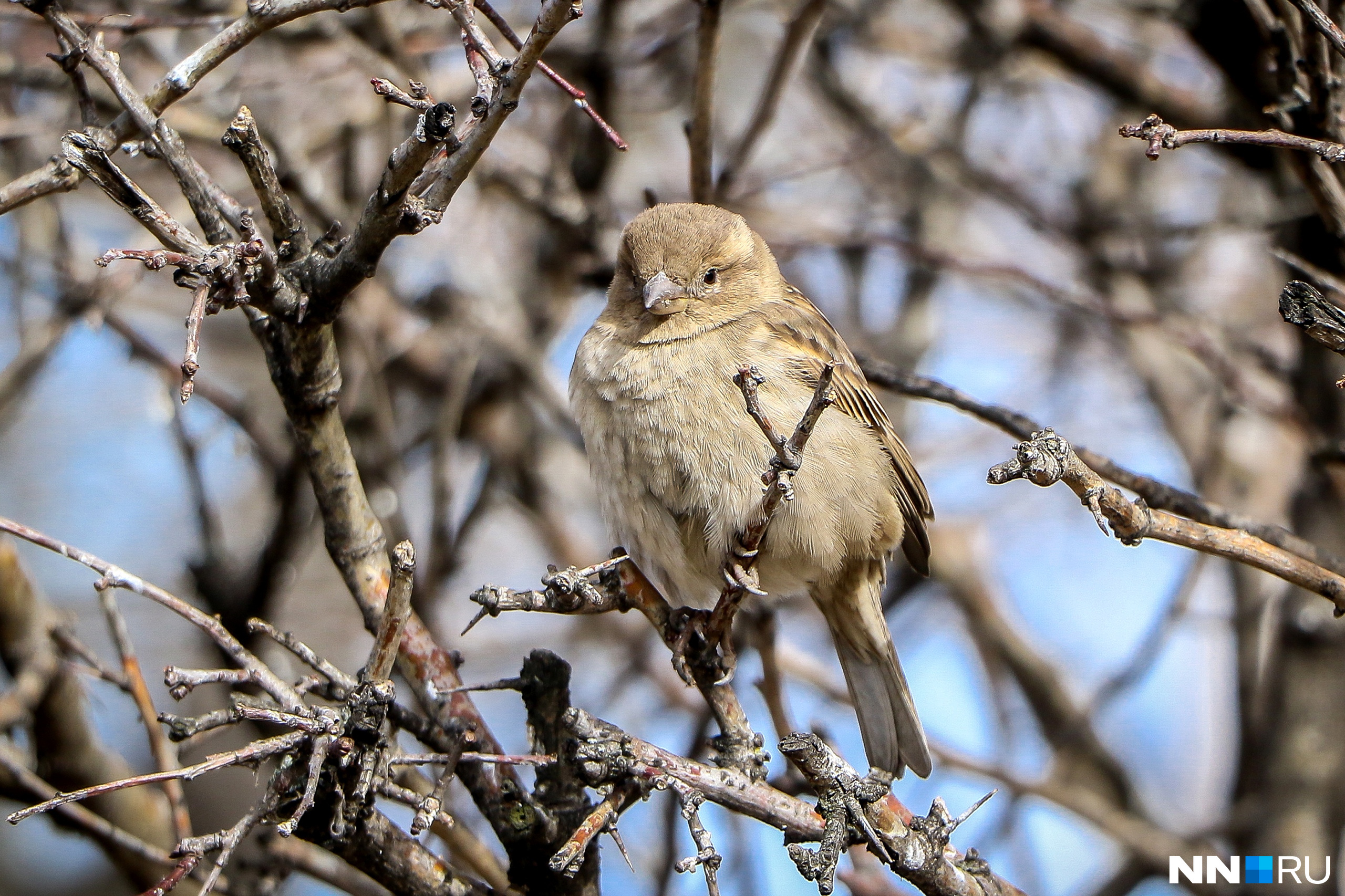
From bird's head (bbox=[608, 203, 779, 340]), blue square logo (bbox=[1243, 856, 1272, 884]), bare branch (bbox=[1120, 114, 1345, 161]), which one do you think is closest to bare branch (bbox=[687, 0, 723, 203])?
bird's head (bbox=[608, 203, 779, 340])

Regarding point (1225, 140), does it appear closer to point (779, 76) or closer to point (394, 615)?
point (394, 615)

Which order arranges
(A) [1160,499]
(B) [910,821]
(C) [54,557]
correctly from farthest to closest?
(C) [54,557] < (A) [1160,499] < (B) [910,821]

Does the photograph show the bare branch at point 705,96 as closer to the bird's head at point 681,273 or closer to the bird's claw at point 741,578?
the bird's head at point 681,273

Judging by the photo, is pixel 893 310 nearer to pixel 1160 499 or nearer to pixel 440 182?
pixel 1160 499

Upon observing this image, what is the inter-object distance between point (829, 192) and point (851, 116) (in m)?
1.39

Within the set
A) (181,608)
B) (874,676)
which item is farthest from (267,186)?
(874,676)

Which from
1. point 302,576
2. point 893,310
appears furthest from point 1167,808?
point 302,576

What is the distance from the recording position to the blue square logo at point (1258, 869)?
187 inches

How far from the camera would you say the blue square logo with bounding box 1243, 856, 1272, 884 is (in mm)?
4750

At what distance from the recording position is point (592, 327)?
4.17 metres

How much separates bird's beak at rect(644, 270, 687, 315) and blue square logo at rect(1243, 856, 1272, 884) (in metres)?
3.08

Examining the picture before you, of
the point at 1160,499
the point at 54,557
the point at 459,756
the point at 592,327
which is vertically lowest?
the point at 459,756

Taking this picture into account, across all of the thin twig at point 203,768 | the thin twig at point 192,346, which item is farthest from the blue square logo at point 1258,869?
the thin twig at point 192,346

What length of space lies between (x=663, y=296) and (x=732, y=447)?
66 centimetres
